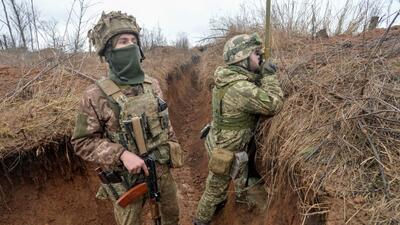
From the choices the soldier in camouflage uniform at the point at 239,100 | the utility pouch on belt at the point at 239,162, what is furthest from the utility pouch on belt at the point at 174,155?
the utility pouch on belt at the point at 239,162

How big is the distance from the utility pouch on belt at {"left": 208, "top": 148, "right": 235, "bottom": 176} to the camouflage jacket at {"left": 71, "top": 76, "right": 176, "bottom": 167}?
46.8 inches

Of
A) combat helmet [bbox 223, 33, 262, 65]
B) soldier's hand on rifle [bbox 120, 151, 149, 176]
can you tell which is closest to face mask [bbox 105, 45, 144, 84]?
soldier's hand on rifle [bbox 120, 151, 149, 176]

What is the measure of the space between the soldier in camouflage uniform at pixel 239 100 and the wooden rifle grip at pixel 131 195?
1048 mm

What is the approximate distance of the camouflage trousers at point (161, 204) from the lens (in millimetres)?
2830

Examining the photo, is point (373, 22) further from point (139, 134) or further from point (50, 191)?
point (50, 191)

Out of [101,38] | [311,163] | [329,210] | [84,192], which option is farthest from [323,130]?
[84,192]

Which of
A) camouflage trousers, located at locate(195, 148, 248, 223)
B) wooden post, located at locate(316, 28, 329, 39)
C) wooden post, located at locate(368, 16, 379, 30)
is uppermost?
wooden post, located at locate(368, 16, 379, 30)

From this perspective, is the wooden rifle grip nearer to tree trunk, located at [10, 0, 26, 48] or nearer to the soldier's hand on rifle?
the soldier's hand on rifle

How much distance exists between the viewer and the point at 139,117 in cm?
270

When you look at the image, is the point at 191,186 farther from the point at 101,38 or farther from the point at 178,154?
the point at 101,38

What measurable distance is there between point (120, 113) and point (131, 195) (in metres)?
0.67

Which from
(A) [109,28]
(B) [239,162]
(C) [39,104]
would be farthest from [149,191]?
(C) [39,104]

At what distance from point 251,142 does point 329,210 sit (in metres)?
1.73

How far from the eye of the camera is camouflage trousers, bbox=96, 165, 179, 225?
2.83 meters
